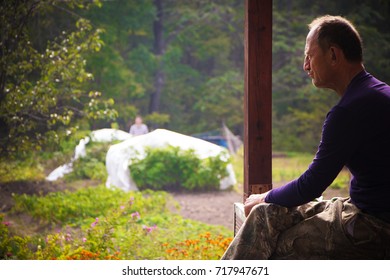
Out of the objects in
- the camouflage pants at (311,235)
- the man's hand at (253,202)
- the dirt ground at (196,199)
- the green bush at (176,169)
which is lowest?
the dirt ground at (196,199)

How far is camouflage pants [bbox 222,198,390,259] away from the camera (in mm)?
2227

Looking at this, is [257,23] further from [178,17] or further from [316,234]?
[178,17]

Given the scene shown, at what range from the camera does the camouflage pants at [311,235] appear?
2.23 m

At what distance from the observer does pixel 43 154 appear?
10.8m

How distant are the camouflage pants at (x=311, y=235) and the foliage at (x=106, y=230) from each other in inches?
75.3

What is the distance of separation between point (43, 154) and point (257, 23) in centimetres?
838

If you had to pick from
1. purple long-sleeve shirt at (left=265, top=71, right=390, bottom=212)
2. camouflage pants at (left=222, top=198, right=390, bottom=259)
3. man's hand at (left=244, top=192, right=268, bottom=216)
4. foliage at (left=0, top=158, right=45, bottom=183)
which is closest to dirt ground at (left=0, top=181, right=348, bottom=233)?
foliage at (left=0, top=158, right=45, bottom=183)

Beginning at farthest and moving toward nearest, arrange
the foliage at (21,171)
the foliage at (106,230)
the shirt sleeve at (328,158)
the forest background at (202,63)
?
the forest background at (202,63) < the foliage at (21,171) < the foliage at (106,230) < the shirt sleeve at (328,158)

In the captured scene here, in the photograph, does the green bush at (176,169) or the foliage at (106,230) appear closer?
the foliage at (106,230)

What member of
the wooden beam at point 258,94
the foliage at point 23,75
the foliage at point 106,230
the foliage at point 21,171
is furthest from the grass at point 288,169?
the wooden beam at point 258,94

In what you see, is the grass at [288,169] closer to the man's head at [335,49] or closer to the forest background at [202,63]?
the forest background at [202,63]

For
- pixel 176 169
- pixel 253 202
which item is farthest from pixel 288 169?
pixel 253 202

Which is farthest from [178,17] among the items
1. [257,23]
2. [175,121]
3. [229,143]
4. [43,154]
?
[257,23]

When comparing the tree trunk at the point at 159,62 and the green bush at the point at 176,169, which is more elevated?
the tree trunk at the point at 159,62
